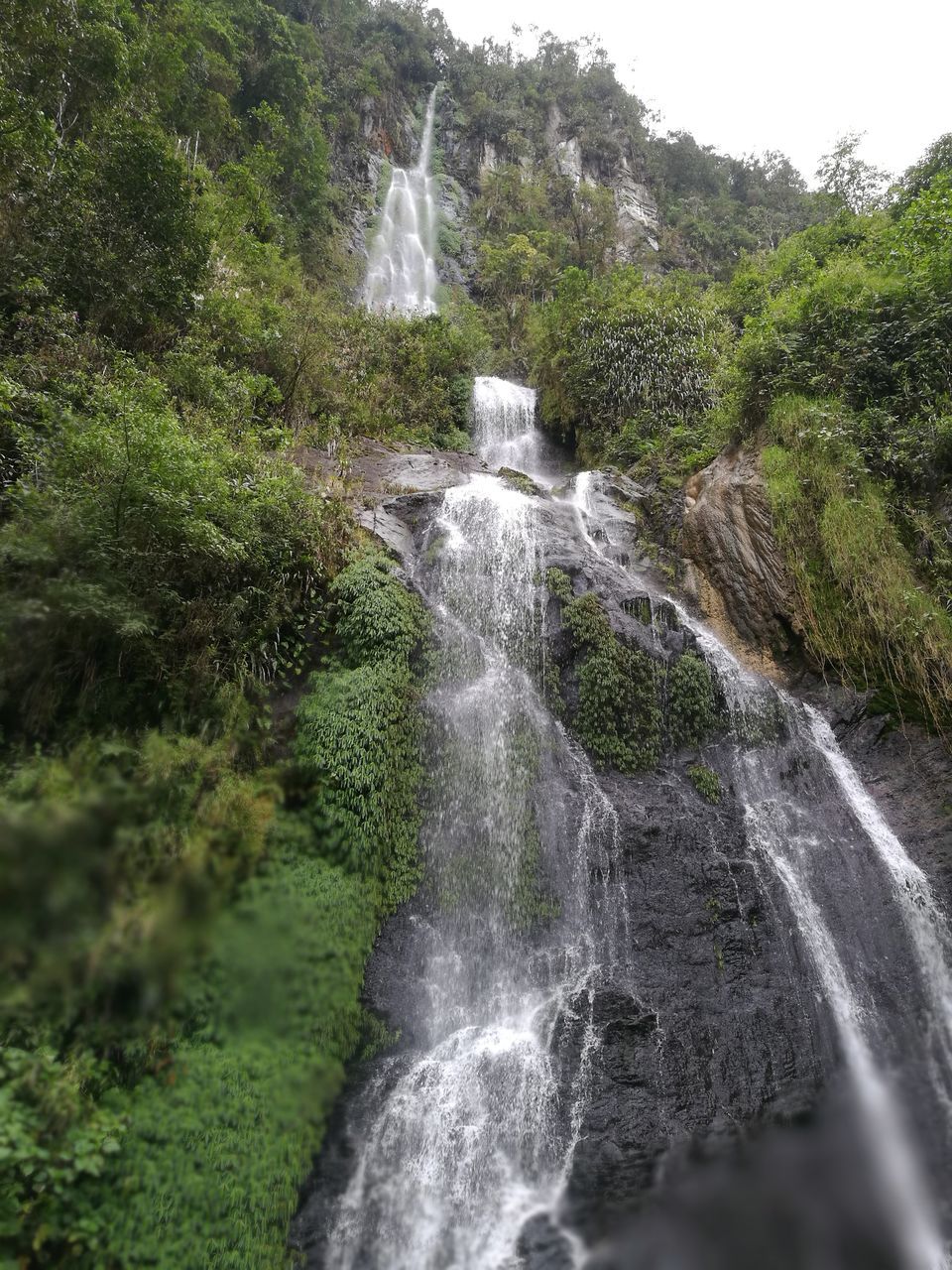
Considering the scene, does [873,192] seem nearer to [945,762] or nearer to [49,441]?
[945,762]

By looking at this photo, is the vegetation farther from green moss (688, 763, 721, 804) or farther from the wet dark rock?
the wet dark rock

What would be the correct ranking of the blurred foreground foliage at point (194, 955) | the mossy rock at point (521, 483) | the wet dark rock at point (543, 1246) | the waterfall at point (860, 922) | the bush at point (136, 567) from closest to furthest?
1. the blurred foreground foliage at point (194, 955)
2. the wet dark rock at point (543, 1246)
3. the waterfall at point (860, 922)
4. the bush at point (136, 567)
5. the mossy rock at point (521, 483)

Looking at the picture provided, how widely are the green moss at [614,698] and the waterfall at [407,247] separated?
18.2m

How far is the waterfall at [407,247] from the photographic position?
81.6 ft

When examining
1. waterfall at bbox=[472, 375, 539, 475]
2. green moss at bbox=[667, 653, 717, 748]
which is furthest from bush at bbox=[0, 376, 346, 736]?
waterfall at bbox=[472, 375, 539, 475]

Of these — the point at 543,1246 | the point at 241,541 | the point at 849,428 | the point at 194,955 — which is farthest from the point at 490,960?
the point at 849,428

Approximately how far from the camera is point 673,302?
16.8 meters

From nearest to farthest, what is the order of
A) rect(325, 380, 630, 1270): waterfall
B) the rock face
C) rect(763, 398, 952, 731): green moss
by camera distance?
rect(325, 380, 630, 1270): waterfall → rect(763, 398, 952, 731): green moss → the rock face

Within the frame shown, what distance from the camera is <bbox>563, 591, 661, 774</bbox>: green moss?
27.5 feet


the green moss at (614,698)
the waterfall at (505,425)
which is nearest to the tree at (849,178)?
the waterfall at (505,425)

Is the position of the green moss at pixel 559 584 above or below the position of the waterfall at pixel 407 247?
below

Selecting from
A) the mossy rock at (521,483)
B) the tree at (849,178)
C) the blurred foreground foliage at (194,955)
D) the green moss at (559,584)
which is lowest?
the blurred foreground foliage at (194,955)

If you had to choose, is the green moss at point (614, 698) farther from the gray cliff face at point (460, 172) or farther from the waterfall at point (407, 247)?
the gray cliff face at point (460, 172)

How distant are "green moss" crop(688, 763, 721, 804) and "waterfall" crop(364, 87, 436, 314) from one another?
20.2m
